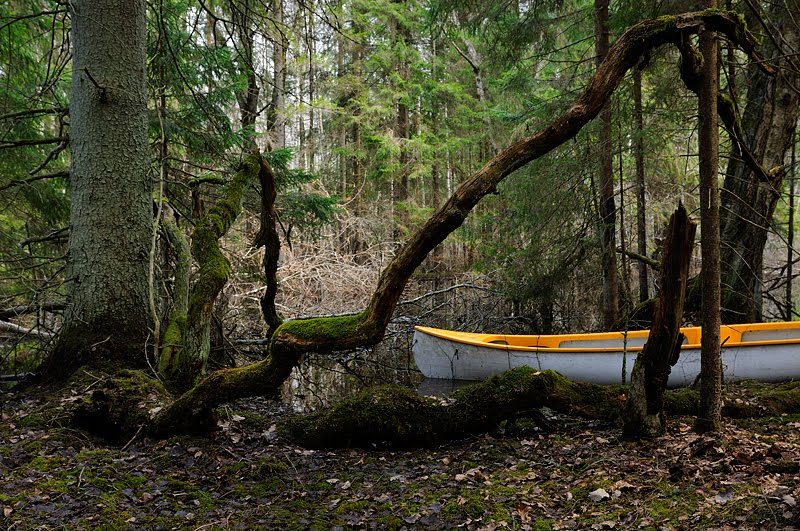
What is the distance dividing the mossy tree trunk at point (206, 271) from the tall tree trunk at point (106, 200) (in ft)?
1.91

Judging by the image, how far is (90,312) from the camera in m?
5.25

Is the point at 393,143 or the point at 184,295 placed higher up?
the point at 393,143

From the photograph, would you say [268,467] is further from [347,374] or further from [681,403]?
[347,374]

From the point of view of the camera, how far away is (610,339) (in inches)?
327

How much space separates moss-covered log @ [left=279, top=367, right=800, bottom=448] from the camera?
15.6 feet

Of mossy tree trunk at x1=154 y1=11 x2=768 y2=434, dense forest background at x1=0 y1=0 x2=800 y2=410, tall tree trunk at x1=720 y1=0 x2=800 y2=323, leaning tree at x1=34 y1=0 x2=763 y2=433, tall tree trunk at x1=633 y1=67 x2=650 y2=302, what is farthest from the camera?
tall tree trunk at x1=633 y1=67 x2=650 y2=302

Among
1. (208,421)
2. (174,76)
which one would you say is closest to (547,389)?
(208,421)

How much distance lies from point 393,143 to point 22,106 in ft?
38.9

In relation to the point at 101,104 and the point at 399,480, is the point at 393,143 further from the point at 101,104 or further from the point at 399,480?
the point at 399,480

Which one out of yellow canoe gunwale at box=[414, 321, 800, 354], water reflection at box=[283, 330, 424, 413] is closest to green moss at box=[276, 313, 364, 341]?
water reflection at box=[283, 330, 424, 413]

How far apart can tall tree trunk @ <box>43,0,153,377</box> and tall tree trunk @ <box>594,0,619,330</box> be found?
6405 millimetres

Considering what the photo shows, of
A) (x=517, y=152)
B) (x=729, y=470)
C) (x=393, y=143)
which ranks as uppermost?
(x=393, y=143)

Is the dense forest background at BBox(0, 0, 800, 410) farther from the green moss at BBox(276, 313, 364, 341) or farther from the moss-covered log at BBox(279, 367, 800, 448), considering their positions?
the moss-covered log at BBox(279, 367, 800, 448)

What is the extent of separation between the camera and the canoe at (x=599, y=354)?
7074 millimetres
